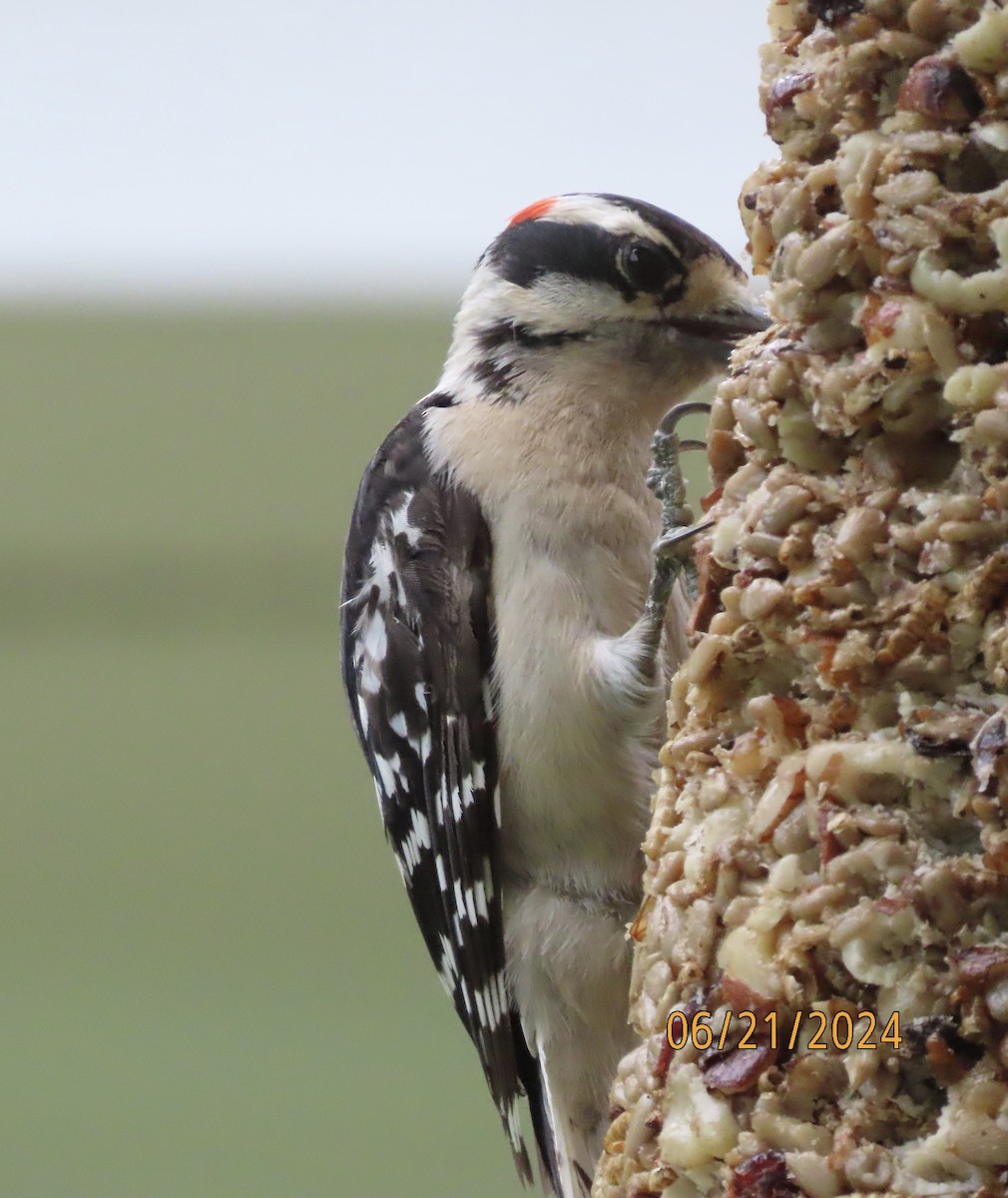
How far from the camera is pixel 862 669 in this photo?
70cm

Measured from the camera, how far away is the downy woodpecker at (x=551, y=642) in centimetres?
138

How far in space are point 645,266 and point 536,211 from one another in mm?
179

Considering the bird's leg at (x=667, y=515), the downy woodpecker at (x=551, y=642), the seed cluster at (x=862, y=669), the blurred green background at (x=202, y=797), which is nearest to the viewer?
the seed cluster at (x=862, y=669)

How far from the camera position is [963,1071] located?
2.16 feet

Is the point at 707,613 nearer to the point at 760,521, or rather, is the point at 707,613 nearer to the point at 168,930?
the point at 760,521

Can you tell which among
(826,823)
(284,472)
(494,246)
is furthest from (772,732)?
(284,472)

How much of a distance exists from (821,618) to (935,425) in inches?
3.9

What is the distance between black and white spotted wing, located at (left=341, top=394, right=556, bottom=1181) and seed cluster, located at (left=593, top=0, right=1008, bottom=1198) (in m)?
0.62

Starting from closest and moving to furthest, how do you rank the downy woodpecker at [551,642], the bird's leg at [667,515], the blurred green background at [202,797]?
1. the bird's leg at [667,515]
2. the downy woodpecker at [551,642]
3. the blurred green background at [202,797]

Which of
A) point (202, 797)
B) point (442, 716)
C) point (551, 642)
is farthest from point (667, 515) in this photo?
point (202, 797)

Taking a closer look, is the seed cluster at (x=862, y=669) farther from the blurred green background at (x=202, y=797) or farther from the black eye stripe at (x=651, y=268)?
the blurred green background at (x=202, y=797)

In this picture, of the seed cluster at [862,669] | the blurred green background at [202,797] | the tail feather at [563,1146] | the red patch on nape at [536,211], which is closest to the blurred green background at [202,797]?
the blurred green background at [202,797]

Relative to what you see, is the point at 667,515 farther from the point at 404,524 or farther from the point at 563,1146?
the point at 563,1146
